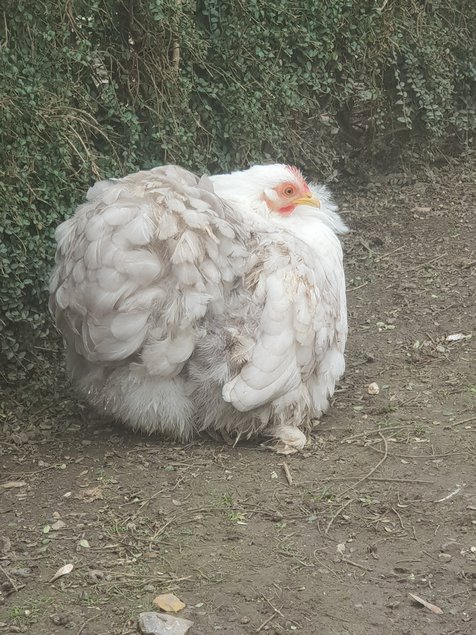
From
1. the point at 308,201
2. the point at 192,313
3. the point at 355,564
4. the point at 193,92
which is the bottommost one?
the point at 355,564

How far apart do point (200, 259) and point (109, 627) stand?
5.56 feet

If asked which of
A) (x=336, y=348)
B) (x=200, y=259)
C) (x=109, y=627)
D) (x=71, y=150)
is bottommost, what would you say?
(x=109, y=627)

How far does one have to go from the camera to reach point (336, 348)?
4688 millimetres

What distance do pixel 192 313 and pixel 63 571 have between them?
1257 mm

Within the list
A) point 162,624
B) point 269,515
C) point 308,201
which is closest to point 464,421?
point 269,515

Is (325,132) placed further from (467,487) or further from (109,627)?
(109,627)

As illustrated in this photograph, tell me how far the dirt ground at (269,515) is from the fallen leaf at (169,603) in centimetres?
4

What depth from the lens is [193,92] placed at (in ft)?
19.4

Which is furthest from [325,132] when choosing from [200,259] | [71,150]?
[200,259]

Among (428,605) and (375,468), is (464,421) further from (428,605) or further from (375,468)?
(428,605)

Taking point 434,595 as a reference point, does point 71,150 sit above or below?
above

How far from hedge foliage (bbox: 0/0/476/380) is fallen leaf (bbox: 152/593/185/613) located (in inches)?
72.2

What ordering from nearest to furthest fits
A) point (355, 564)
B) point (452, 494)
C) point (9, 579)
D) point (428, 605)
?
point (428, 605)
point (9, 579)
point (355, 564)
point (452, 494)

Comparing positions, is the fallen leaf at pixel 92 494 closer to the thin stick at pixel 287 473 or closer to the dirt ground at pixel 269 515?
the dirt ground at pixel 269 515
